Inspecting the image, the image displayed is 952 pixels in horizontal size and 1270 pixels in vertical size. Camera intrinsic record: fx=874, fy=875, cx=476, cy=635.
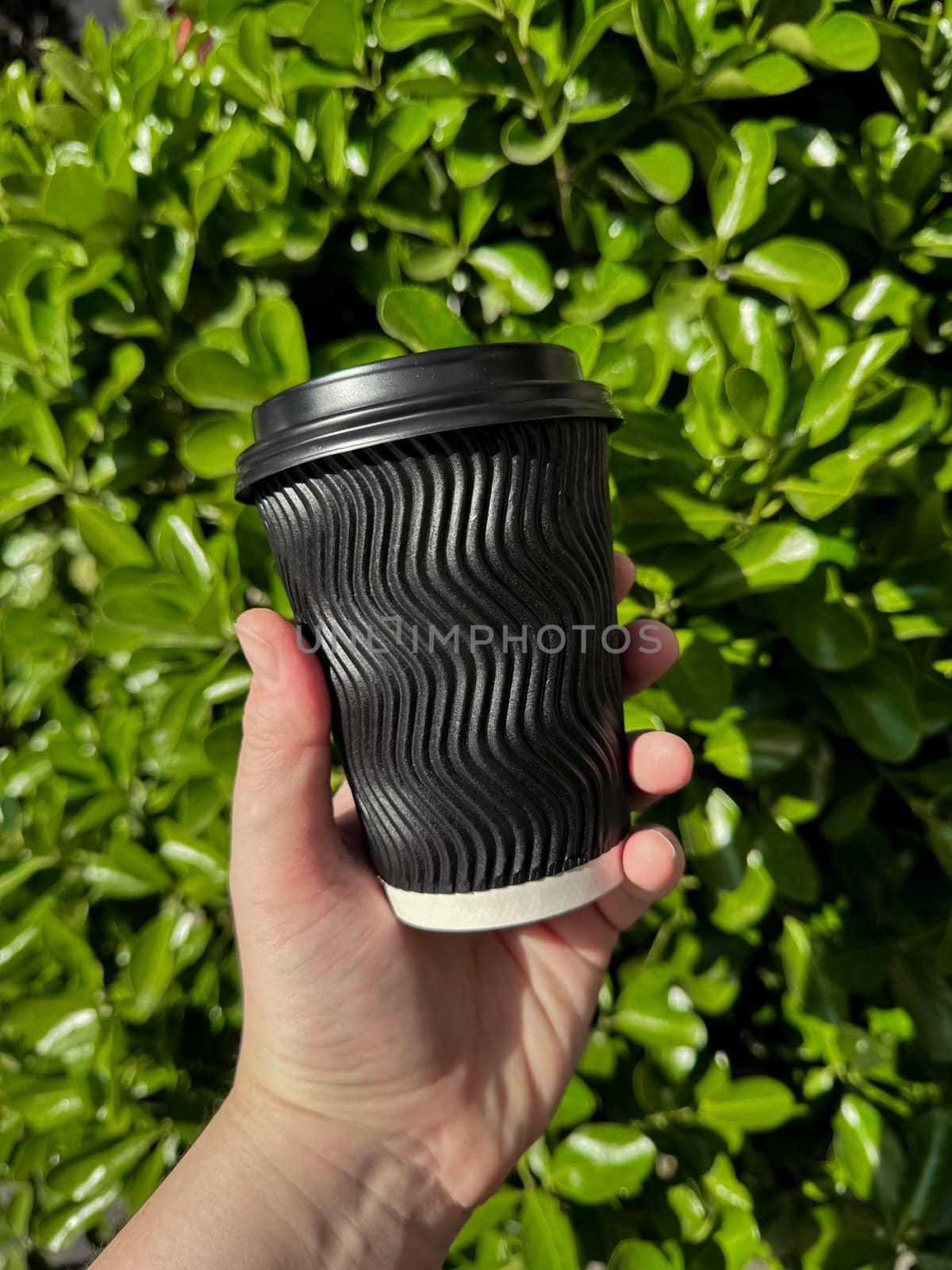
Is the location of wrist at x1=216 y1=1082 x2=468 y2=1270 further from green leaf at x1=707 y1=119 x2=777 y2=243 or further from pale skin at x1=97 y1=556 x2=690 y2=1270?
green leaf at x1=707 y1=119 x2=777 y2=243

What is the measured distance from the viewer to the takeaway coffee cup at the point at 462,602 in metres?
0.69

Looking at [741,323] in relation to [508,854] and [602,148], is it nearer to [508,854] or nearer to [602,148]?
[602,148]

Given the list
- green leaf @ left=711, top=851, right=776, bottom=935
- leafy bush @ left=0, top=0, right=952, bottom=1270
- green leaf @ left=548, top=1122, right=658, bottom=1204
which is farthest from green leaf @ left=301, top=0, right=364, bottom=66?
green leaf @ left=548, top=1122, right=658, bottom=1204

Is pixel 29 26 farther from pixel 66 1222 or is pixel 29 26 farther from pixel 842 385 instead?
pixel 66 1222

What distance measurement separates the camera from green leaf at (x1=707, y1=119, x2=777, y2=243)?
2.83 ft

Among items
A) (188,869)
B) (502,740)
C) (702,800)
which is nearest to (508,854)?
(502,740)

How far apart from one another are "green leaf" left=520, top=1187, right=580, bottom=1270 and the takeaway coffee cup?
0.48m

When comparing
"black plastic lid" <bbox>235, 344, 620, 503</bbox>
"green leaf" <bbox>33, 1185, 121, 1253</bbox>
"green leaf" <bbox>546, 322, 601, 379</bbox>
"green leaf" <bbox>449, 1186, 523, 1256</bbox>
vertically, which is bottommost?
"green leaf" <bbox>449, 1186, 523, 1256</bbox>

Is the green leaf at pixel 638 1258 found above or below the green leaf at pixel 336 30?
below

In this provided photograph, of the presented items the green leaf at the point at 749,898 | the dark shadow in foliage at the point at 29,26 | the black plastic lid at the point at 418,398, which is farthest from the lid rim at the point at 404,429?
the dark shadow in foliage at the point at 29,26

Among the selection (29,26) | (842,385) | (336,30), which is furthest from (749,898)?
(29,26)

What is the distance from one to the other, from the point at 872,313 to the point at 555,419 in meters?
0.45

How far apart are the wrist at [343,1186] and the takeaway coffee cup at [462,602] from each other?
0.30 m

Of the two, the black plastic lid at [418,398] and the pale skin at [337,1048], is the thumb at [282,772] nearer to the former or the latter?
the pale skin at [337,1048]
